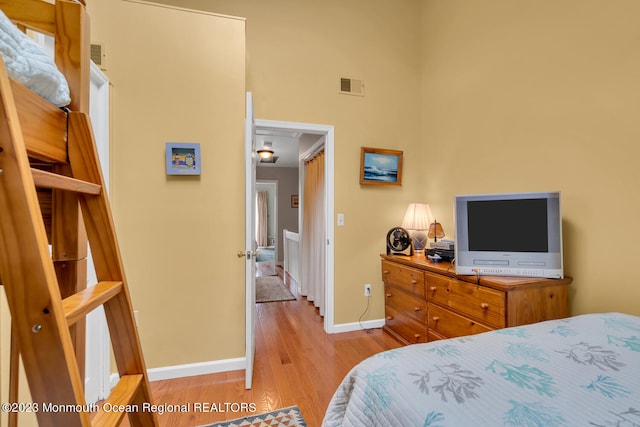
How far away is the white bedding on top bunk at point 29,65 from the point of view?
1.75ft

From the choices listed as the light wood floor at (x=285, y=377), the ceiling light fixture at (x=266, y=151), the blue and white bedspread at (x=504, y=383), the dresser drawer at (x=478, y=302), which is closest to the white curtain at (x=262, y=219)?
the ceiling light fixture at (x=266, y=151)

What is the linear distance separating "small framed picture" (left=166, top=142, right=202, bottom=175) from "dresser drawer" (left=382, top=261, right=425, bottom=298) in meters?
1.90

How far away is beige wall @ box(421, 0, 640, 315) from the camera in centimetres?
155

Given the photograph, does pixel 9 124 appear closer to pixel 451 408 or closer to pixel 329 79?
pixel 451 408

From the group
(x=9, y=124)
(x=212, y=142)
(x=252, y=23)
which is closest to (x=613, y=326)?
(x=9, y=124)

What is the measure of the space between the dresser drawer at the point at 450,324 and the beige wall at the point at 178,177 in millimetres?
1496

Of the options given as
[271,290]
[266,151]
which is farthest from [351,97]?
[271,290]

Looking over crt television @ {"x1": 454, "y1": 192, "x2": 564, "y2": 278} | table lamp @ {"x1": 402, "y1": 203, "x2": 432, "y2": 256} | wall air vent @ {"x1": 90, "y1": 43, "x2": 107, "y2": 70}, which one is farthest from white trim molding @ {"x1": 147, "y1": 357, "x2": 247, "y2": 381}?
wall air vent @ {"x1": 90, "y1": 43, "x2": 107, "y2": 70}

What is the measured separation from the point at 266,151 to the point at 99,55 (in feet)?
10.3

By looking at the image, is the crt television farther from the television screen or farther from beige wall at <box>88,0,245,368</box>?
beige wall at <box>88,0,245,368</box>

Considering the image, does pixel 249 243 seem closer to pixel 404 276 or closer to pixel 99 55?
pixel 404 276

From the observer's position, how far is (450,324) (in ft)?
6.66

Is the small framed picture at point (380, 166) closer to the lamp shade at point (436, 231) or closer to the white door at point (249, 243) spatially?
the lamp shade at point (436, 231)

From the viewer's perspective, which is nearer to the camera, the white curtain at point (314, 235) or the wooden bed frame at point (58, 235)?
the wooden bed frame at point (58, 235)
